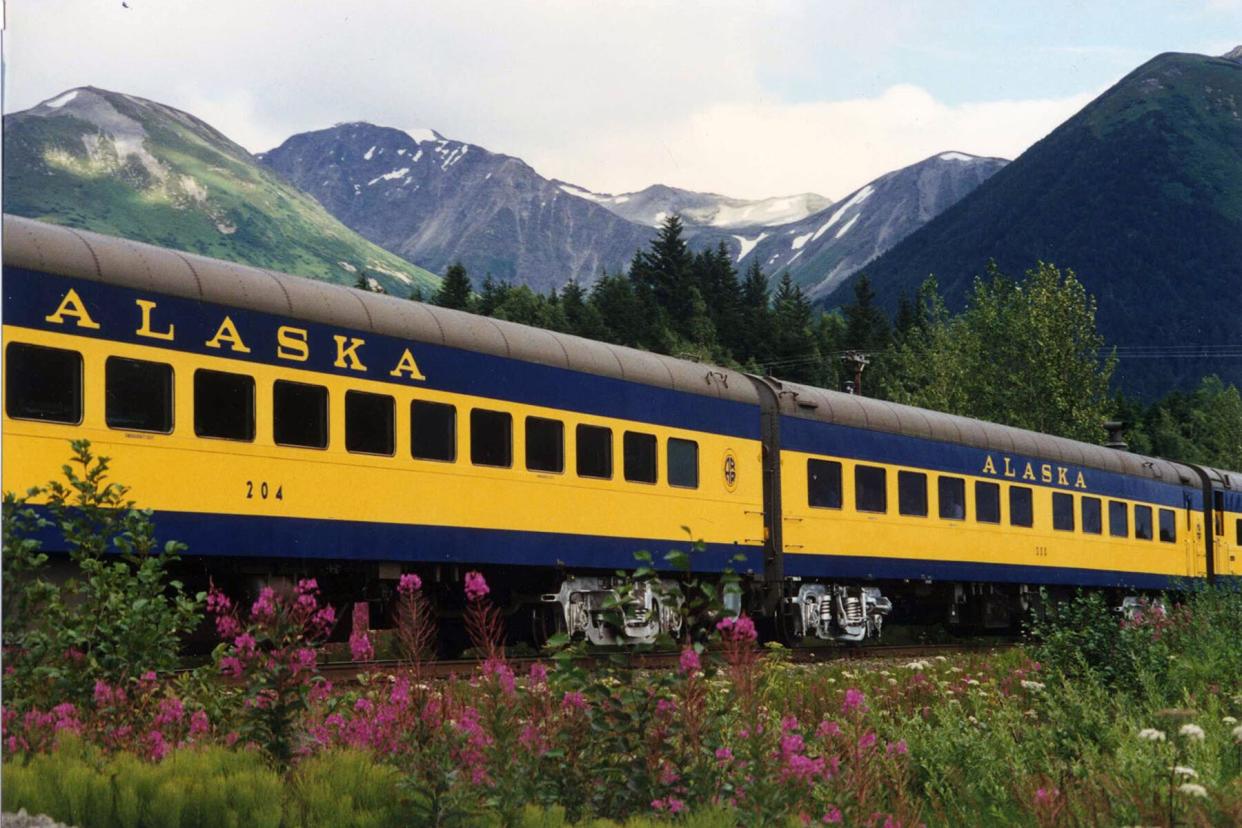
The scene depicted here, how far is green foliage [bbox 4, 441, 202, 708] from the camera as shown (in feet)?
28.1

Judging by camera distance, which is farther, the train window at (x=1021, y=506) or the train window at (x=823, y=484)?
the train window at (x=1021, y=506)

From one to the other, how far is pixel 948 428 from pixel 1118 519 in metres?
7.54

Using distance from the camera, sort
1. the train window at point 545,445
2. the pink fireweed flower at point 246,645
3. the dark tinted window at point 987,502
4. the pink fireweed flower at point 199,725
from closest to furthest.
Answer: the pink fireweed flower at point 246,645
the pink fireweed flower at point 199,725
the train window at point 545,445
the dark tinted window at point 987,502

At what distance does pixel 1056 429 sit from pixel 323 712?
51.3 metres

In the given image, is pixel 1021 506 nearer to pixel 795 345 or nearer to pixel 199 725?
pixel 199 725

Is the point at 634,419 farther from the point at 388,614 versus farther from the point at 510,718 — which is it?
the point at 510,718

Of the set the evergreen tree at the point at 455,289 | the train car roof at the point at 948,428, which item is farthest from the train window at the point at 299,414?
the evergreen tree at the point at 455,289

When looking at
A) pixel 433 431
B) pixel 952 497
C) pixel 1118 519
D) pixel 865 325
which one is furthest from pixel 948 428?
pixel 865 325

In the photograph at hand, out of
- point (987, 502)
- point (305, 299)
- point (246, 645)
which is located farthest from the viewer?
point (987, 502)

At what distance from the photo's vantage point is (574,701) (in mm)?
7227

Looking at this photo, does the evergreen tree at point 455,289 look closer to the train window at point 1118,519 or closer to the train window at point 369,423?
the train window at point 1118,519

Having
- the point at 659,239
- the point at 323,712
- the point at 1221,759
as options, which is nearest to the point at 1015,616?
the point at 1221,759

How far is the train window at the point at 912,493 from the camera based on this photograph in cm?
2477

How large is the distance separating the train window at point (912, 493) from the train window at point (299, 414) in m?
12.1
